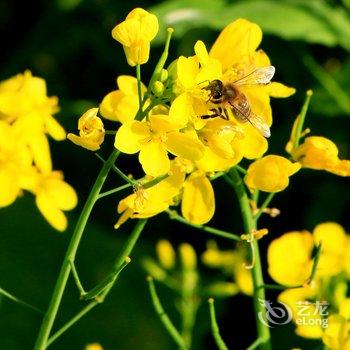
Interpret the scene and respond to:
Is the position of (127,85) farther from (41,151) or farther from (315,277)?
(315,277)

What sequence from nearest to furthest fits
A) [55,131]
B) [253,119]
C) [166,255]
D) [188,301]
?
1. [253,119]
2. [55,131]
3. [188,301]
4. [166,255]

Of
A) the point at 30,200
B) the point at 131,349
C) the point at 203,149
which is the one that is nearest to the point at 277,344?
the point at 131,349

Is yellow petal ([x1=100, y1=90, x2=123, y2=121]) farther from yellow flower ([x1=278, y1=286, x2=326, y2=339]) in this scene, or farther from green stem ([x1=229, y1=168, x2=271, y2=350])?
yellow flower ([x1=278, y1=286, x2=326, y2=339])

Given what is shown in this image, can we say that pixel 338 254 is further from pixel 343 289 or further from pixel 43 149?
pixel 43 149

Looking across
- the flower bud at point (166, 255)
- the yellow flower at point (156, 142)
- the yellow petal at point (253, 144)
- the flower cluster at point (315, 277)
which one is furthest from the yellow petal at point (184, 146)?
the flower bud at point (166, 255)

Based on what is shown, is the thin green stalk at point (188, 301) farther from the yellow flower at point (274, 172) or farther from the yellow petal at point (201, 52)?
the yellow petal at point (201, 52)

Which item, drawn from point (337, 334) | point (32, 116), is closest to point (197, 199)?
point (337, 334)

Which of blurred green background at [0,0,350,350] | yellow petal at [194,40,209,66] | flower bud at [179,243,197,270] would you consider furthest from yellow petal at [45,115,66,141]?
blurred green background at [0,0,350,350]
